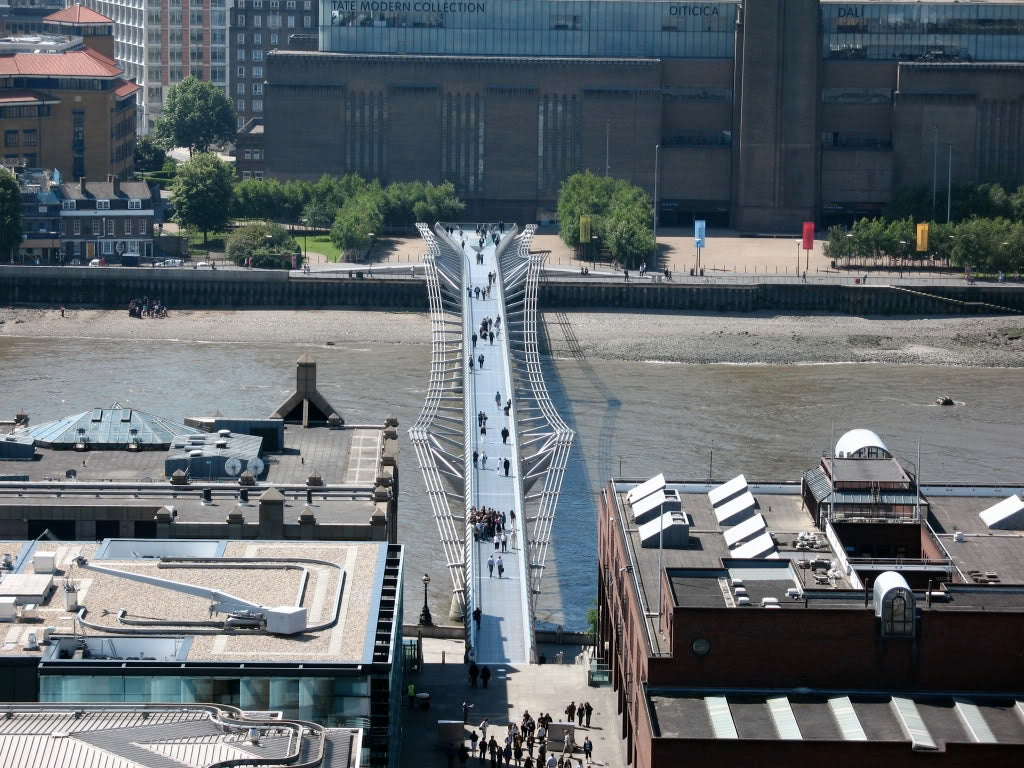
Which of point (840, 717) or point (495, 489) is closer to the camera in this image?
point (840, 717)

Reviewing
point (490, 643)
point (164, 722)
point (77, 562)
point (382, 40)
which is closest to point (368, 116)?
point (382, 40)

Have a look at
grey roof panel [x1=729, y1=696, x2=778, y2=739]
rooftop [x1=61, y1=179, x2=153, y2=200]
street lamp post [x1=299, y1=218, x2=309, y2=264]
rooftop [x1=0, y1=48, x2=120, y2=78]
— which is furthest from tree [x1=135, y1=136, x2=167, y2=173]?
grey roof panel [x1=729, y1=696, x2=778, y2=739]

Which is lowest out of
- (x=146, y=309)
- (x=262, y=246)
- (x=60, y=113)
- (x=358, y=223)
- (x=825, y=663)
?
(x=146, y=309)

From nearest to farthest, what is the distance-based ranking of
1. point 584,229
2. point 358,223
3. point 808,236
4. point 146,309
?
point 146,309, point 808,236, point 358,223, point 584,229

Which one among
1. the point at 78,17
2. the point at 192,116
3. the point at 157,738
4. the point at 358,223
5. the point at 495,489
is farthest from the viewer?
the point at 78,17

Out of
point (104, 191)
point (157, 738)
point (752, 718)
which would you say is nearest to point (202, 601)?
point (752, 718)

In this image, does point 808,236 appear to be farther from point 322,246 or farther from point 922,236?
point 322,246

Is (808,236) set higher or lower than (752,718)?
higher
